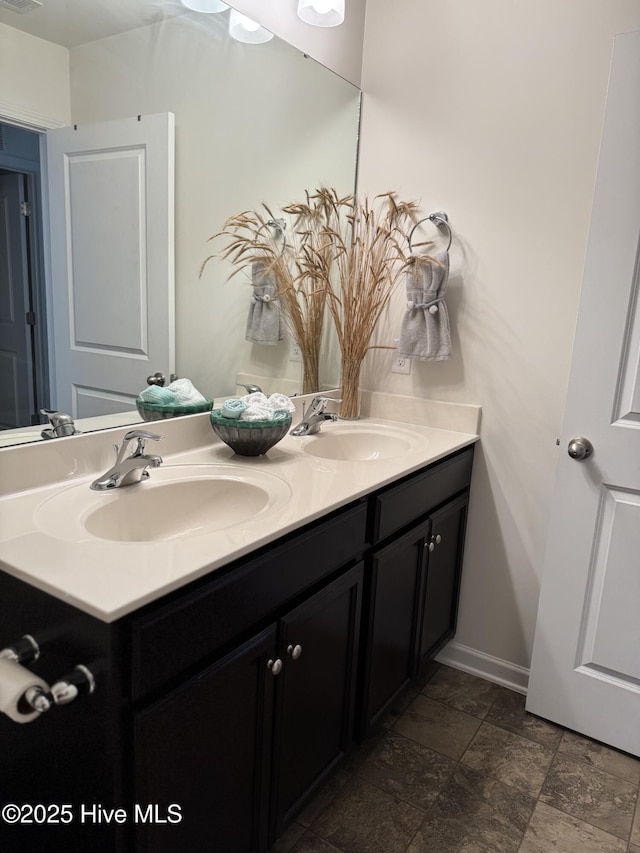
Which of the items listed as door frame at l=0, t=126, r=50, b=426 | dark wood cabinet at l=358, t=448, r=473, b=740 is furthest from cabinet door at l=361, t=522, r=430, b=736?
door frame at l=0, t=126, r=50, b=426

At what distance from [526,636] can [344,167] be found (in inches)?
69.8

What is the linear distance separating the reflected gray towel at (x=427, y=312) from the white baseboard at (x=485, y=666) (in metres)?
1.08

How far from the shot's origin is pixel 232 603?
107cm

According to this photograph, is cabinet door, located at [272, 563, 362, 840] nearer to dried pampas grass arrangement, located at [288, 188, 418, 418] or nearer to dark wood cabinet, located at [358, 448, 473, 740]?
dark wood cabinet, located at [358, 448, 473, 740]

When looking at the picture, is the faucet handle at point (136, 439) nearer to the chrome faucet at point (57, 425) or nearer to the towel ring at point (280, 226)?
the chrome faucet at point (57, 425)

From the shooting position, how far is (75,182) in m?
1.35

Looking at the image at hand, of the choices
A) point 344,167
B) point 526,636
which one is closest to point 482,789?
point 526,636

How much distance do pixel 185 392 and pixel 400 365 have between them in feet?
2.84

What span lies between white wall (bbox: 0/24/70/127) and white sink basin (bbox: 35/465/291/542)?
0.78 metres

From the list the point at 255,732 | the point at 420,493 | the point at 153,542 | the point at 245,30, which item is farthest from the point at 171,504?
the point at 245,30

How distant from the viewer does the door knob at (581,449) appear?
5.84ft

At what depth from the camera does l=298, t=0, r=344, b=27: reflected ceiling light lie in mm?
1876

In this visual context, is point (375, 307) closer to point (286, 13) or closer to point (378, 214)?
point (378, 214)

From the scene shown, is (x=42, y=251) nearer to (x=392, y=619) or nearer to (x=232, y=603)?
(x=232, y=603)
